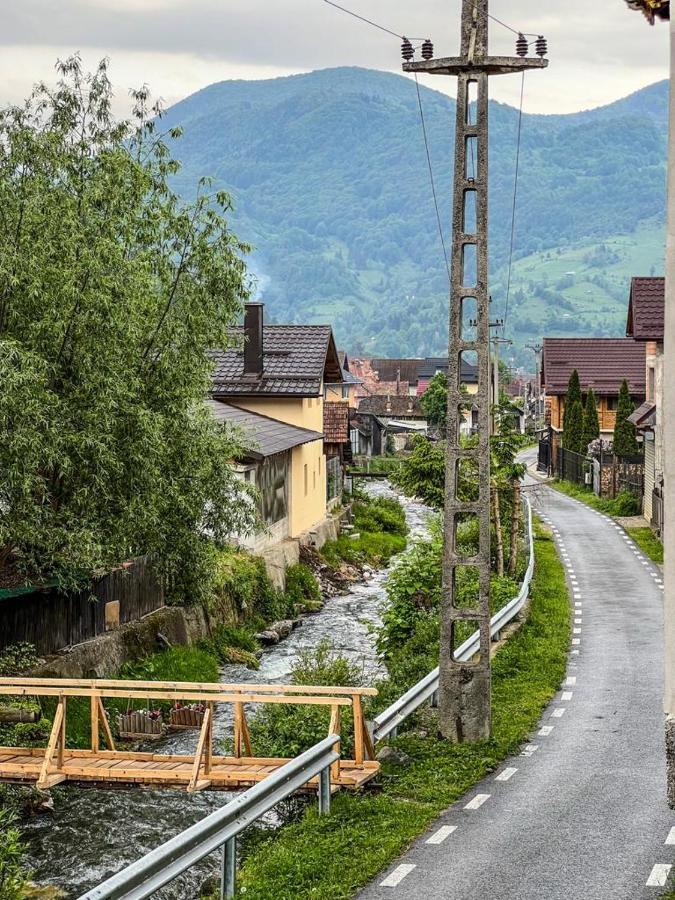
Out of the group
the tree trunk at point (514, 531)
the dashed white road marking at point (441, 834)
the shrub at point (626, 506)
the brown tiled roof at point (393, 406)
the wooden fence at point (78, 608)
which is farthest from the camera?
the brown tiled roof at point (393, 406)

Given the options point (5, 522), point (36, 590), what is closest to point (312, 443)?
point (36, 590)

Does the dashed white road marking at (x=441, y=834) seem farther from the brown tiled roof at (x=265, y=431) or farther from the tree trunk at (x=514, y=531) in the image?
the tree trunk at (x=514, y=531)

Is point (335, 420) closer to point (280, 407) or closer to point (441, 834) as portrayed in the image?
point (280, 407)

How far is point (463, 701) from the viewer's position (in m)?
17.0

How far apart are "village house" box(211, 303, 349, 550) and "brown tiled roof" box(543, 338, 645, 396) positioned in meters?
33.0

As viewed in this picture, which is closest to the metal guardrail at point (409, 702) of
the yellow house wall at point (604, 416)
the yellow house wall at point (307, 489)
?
the yellow house wall at point (307, 489)

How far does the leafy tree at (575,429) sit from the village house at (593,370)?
164 inches

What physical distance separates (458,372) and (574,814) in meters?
6.11

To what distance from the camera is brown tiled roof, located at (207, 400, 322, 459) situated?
36.4m

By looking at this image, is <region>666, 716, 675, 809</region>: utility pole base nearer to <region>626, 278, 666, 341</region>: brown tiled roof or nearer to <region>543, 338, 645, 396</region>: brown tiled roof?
<region>626, 278, 666, 341</region>: brown tiled roof

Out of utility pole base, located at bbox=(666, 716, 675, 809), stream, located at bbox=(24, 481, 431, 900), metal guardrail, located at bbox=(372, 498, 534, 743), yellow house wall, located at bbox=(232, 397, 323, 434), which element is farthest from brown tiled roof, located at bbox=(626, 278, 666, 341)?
utility pole base, located at bbox=(666, 716, 675, 809)

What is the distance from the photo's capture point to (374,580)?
145ft

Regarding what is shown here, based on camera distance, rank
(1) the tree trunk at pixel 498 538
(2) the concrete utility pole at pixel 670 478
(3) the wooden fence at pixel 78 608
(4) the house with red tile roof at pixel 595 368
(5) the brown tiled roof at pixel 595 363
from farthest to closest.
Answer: (5) the brown tiled roof at pixel 595 363, (4) the house with red tile roof at pixel 595 368, (1) the tree trunk at pixel 498 538, (3) the wooden fence at pixel 78 608, (2) the concrete utility pole at pixel 670 478

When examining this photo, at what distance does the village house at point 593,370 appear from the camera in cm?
7756
